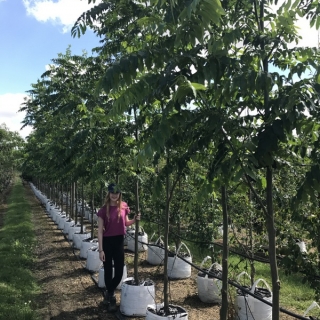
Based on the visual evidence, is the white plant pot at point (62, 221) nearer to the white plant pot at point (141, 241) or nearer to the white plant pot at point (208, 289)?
the white plant pot at point (141, 241)

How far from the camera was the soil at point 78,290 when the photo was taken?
5609 mm

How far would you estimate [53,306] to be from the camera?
6.02 metres

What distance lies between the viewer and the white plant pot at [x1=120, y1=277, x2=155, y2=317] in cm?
524

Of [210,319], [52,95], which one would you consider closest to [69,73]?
[52,95]

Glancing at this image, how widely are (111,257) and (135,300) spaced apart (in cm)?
77

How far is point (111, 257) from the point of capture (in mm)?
5660

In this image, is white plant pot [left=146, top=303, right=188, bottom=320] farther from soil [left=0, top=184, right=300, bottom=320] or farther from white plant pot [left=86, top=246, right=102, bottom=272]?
white plant pot [left=86, top=246, right=102, bottom=272]

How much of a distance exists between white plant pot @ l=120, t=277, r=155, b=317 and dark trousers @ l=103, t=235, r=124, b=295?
0.36 metres

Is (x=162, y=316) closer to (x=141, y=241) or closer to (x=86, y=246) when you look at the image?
(x=86, y=246)

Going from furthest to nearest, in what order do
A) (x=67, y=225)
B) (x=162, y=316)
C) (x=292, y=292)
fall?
(x=67, y=225), (x=292, y=292), (x=162, y=316)

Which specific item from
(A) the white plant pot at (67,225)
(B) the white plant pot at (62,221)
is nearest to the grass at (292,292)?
(A) the white plant pot at (67,225)

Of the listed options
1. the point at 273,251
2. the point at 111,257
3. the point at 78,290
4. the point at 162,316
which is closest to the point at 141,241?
the point at 78,290

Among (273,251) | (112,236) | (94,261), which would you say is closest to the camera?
(273,251)

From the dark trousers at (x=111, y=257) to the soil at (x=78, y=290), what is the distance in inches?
17.8
